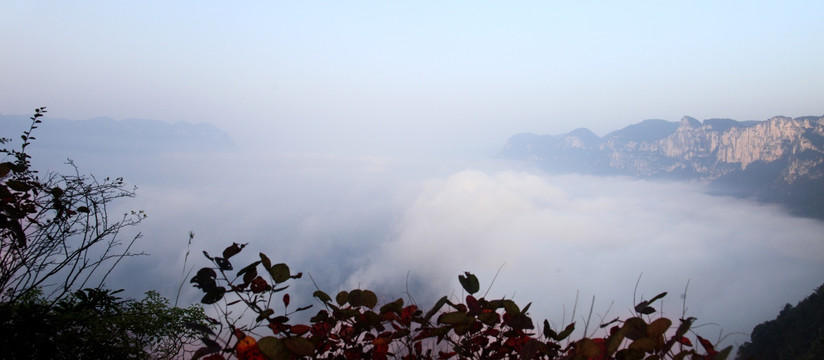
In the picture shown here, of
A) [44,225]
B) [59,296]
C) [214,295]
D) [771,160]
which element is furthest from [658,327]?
[771,160]

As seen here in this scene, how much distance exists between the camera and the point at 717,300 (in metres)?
95.8

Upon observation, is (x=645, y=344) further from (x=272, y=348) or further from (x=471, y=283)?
(x=272, y=348)

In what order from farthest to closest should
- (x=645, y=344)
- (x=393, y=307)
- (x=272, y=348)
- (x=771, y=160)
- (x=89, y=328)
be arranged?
(x=771, y=160)
(x=89, y=328)
(x=393, y=307)
(x=645, y=344)
(x=272, y=348)

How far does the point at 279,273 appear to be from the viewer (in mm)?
1685

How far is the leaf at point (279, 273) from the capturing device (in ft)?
5.46

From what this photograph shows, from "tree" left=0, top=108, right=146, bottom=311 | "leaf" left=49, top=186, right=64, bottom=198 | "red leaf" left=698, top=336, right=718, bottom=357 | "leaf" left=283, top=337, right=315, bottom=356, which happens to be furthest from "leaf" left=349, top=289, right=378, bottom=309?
"leaf" left=49, top=186, right=64, bottom=198

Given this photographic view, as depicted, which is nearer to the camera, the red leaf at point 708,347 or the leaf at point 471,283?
the red leaf at point 708,347

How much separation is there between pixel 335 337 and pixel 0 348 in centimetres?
234

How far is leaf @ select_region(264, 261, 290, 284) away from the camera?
1663mm

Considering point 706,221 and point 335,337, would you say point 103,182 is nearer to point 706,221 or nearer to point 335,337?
point 335,337

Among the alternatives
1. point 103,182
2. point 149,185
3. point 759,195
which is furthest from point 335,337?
point 149,185

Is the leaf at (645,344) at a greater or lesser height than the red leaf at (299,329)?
greater

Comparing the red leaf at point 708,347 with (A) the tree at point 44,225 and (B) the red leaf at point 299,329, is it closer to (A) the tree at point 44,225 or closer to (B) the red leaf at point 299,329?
(B) the red leaf at point 299,329

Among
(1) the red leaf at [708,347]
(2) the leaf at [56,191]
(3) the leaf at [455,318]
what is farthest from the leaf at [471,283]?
(2) the leaf at [56,191]
